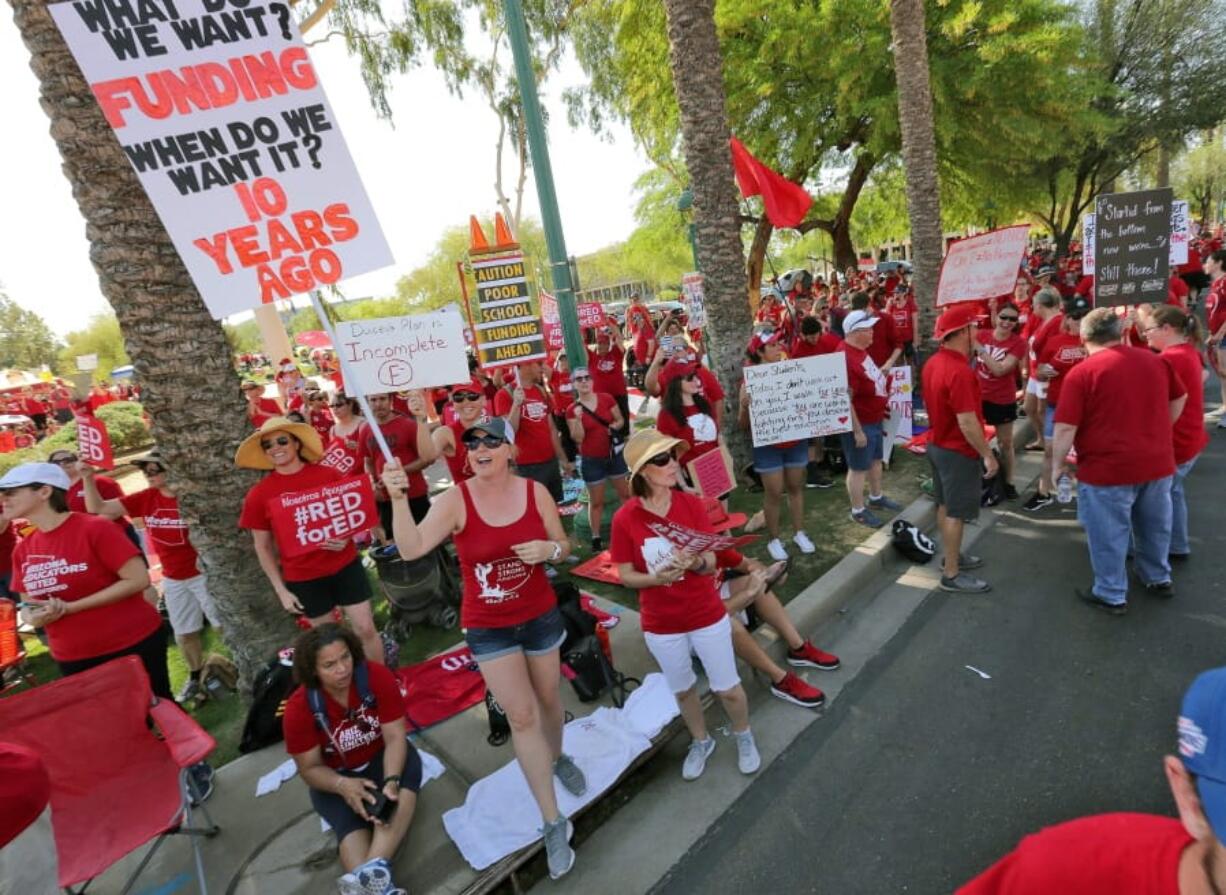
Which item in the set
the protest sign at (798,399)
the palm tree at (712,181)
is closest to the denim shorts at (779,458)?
the protest sign at (798,399)

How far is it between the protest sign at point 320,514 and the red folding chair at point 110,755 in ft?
3.14

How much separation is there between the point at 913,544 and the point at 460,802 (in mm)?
4096

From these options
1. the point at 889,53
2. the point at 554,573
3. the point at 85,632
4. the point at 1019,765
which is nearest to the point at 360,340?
the point at 85,632

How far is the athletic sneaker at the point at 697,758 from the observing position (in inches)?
136

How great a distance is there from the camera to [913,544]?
17.7 ft

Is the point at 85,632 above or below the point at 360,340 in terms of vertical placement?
below

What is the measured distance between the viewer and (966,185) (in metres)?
19.2

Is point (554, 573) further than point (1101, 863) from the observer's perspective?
Yes

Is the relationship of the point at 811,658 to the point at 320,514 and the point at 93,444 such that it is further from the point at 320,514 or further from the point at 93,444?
the point at 93,444

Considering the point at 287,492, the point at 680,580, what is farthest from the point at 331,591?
the point at 680,580

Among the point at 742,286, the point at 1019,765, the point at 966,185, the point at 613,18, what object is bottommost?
the point at 1019,765

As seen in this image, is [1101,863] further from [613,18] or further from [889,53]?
[613,18]

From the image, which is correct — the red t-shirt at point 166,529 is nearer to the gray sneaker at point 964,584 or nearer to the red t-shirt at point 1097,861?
the red t-shirt at point 1097,861

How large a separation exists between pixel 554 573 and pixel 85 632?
11.6 feet
